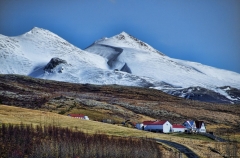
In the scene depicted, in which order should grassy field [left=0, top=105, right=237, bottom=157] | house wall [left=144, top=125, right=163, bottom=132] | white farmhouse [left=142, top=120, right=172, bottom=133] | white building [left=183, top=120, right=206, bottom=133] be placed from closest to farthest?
grassy field [left=0, top=105, right=237, bottom=157], white farmhouse [left=142, top=120, right=172, bottom=133], house wall [left=144, top=125, right=163, bottom=132], white building [left=183, top=120, right=206, bottom=133]

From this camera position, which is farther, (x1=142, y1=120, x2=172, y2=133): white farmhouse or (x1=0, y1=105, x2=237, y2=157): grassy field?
(x1=142, y1=120, x2=172, y2=133): white farmhouse

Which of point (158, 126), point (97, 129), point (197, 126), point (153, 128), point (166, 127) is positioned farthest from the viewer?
point (197, 126)

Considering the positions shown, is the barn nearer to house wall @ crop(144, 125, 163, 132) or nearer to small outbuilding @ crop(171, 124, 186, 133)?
small outbuilding @ crop(171, 124, 186, 133)

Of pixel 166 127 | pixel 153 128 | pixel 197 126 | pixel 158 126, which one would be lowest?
pixel 153 128

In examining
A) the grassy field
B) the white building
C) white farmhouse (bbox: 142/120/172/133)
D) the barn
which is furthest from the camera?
the white building

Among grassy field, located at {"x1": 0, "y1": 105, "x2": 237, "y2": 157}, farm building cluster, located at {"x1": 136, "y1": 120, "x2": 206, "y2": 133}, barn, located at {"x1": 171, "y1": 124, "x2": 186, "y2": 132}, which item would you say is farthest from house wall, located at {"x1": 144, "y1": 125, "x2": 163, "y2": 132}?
grassy field, located at {"x1": 0, "y1": 105, "x2": 237, "y2": 157}

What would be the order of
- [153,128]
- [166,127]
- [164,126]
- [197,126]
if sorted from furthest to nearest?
1. [197,126]
2. [153,128]
3. [166,127]
4. [164,126]

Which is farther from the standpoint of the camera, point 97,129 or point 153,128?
point 153,128

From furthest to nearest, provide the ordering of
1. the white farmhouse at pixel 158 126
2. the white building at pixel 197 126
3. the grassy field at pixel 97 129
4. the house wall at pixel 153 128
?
the white building at pixel 197 126 → the house wall at pixel 153 128 → the white farmhouse at pixel 158 126 → the grassy field at pixel 97 129

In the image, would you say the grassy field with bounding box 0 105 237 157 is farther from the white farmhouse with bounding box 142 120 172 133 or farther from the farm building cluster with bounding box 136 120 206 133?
the farm building cluster with bounding box 136 120 206 133

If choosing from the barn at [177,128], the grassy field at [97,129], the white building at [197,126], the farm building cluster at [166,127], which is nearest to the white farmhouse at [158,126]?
the farm building cluster at [166,127]

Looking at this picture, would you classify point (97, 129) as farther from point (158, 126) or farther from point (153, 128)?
point (153, 128)

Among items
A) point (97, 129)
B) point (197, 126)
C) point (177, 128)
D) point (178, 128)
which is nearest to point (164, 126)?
point (177, 128)

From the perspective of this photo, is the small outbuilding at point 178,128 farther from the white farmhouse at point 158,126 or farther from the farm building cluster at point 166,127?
A: the white farmhouse at point 158,126
